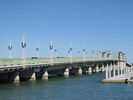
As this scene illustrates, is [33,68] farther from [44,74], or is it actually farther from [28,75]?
[44,74]

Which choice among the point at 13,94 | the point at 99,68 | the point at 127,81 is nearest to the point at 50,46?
the point at 127,81

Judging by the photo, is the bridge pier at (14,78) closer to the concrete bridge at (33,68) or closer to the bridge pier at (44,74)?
the concrete bridge at (33,68)

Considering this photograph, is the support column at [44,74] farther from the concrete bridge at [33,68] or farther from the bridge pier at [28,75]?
the bridge pier at [28,75]

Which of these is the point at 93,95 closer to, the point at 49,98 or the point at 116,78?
the point at 49,98

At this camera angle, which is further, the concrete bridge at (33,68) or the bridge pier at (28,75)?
the bridge pier at (28,75)

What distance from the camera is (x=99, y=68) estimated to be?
152750mm

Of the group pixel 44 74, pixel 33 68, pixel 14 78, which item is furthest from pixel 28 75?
pixel 44 74

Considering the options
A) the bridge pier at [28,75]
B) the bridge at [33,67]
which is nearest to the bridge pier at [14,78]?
the bridge at [33,67]

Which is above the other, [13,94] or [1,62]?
[1,62]

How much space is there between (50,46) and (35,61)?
1391 centimetres

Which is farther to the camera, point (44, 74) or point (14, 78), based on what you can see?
point (44, 74)

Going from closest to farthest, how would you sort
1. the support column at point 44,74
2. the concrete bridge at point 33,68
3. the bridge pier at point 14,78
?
the concrete bridge at point 33,68, the bridge pier at point 14,78, the support column at point 44,74

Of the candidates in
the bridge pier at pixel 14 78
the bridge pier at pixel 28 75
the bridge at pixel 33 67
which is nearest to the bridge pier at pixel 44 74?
the bridge at pixel 33 67

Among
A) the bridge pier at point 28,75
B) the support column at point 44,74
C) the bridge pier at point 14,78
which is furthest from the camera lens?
the support column at point 44,74
